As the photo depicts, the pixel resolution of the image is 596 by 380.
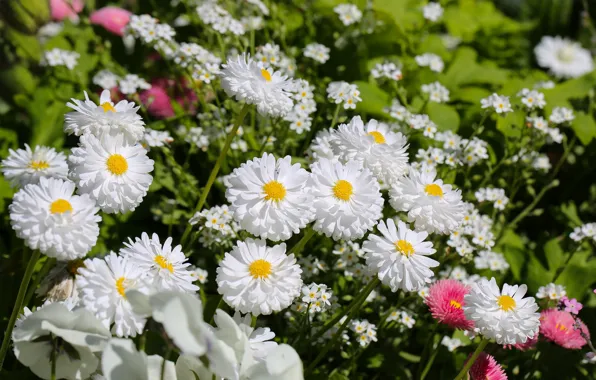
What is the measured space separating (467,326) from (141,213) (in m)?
0.85

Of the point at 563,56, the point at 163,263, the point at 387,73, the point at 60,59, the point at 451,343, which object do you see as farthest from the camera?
the point at 563,56

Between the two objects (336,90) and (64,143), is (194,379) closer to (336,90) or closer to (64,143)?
(336,90)

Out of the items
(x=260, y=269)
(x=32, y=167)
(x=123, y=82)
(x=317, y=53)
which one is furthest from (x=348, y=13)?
(x=260, y=269)

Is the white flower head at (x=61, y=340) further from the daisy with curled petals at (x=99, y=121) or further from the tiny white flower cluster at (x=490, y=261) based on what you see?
the tiny white flower cluster at (x=490, y=261)

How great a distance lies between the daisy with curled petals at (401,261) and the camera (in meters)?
0.95

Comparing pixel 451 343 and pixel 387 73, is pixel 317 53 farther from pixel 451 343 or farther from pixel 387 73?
pixel 451 343

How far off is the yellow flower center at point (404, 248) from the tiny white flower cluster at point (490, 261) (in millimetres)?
567

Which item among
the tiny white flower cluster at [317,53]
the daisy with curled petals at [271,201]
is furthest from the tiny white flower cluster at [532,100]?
the daisy with curled petals at [271,201]

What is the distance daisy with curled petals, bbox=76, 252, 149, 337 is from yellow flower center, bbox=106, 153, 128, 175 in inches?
5.8

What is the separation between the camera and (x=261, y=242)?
93cm

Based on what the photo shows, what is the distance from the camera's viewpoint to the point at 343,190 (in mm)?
Answer: 958

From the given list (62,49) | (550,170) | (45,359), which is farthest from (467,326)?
(62,49)

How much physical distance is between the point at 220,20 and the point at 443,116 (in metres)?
0.63

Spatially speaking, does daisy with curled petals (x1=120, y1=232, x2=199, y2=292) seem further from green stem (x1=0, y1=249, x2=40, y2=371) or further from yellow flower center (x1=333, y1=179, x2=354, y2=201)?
yellow flower center (x1=333, y1=179, x2=354, y2=201)
